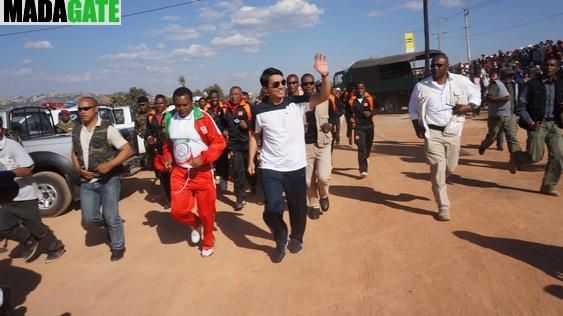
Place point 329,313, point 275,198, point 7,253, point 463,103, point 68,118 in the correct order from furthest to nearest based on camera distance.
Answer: point 68,118 < point 7,253 < point 463,103 < point 275,198 < point 329,313

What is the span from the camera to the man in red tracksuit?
4352mm

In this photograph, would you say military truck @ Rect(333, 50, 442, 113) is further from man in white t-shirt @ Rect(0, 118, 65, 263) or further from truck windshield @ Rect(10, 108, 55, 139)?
man in white t-shirt @ Rect(0, 118, 65, 263)

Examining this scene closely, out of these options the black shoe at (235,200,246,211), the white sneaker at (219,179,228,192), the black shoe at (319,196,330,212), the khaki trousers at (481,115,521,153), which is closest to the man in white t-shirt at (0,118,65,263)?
the black shoe at (235,200,246,211)

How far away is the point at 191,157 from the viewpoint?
4402 millimetres

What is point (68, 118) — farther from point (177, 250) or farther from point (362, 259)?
point (362, 259)

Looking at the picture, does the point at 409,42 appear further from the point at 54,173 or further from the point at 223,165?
the point at 54,173

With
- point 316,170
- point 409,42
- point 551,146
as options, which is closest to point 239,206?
point 316,170

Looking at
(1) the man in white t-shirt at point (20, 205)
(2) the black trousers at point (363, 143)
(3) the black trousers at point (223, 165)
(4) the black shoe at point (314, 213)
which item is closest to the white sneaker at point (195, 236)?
(4) the black shoe at point (314, 213)

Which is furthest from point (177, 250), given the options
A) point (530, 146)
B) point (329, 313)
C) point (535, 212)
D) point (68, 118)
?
point (68, 118)

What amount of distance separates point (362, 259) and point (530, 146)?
11.2 ft

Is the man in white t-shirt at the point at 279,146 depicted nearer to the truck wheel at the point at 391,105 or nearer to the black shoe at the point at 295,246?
the black shoe at the point at 295,246

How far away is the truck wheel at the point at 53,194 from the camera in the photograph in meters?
6.49

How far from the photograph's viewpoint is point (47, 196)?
6586 millimetres

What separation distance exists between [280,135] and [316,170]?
160 cm
